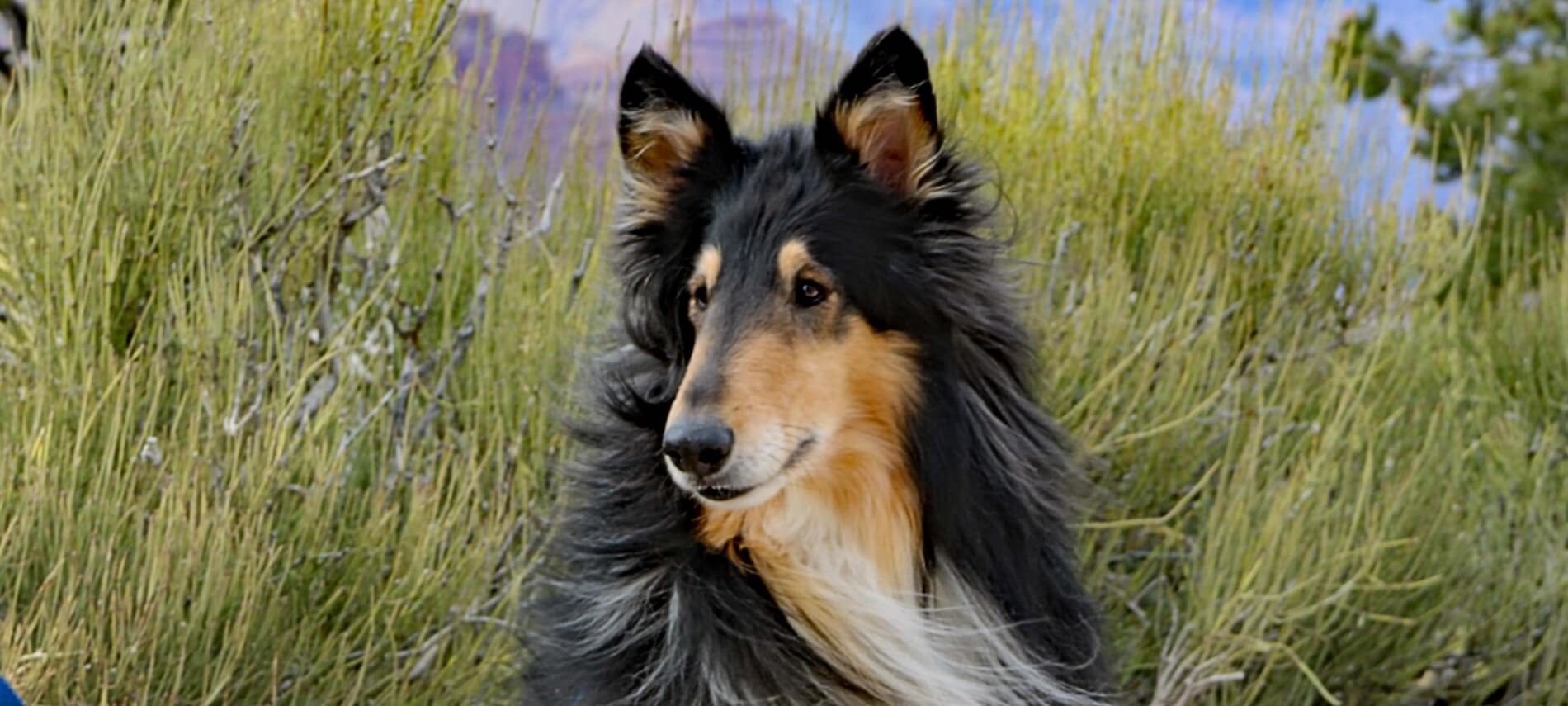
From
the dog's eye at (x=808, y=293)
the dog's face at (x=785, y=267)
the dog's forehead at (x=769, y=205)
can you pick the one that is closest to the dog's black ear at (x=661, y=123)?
the dog's face at (x=785, y=267)

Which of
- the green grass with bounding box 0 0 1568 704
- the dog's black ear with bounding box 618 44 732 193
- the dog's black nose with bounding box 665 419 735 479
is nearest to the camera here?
the dog's black nose with bounding box 665 419 735 479

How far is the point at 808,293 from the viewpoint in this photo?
328 centimetres

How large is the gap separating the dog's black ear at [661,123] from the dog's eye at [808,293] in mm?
396

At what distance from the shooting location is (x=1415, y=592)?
587cm

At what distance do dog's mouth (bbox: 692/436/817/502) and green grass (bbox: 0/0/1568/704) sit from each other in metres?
0.76

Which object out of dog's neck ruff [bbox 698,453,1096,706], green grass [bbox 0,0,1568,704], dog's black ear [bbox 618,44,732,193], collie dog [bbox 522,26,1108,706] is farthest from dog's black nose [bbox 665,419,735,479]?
green grass [bbox 0,0,1568,704]

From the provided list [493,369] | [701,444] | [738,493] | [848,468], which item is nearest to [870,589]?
[848,468]

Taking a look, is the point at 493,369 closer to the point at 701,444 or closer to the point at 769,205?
the point at 769,205

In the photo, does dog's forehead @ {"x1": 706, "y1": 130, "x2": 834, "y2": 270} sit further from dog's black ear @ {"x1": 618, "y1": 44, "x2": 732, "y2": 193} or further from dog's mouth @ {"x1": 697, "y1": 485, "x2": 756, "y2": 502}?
dog's mouth @ {"x1": 697, "y1": 485, "x2": 756, "y2": 502}

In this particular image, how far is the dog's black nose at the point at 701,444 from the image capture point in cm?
307

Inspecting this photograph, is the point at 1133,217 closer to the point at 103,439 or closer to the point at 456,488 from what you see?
the point at 456,488

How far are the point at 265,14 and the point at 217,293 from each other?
1.20 metres

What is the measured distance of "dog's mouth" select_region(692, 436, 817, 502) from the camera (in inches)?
123

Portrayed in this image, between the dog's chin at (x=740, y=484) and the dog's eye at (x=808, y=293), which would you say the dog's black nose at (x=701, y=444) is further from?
the dog's eye at (x=808, y=293)
